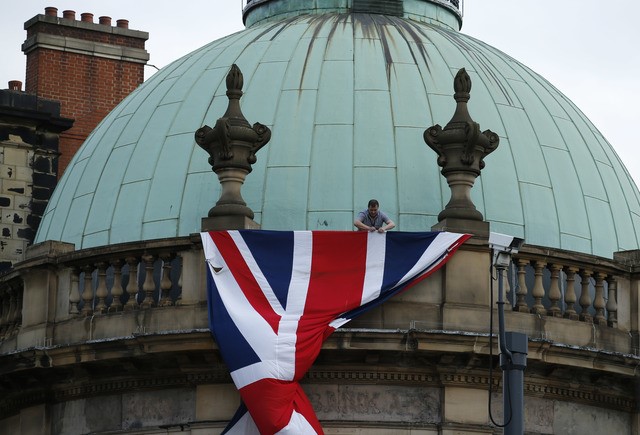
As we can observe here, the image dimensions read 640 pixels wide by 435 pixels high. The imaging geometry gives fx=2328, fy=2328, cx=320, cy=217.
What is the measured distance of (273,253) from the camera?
93.8 ft

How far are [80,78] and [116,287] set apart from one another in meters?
12.0

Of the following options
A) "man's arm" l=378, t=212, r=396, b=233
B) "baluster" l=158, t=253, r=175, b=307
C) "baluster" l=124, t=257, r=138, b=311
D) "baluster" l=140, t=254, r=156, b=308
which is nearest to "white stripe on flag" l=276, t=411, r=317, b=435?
"baluster" l=158, t=253, r=175, b=307

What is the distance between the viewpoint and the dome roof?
30.1 m

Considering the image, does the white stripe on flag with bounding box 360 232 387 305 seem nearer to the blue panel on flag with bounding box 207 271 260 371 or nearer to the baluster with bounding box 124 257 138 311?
the blue panel on flag with bounding box 207 271 260 371

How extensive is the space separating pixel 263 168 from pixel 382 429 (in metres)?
4.09

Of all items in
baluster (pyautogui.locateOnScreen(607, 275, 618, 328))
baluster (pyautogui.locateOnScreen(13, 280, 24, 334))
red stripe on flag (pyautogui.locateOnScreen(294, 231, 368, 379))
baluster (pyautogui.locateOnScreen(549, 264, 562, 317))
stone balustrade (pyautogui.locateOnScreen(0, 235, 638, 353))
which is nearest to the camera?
red stripe on flag (pyautogui.locateOnScreen(294, 231, 368, 379))

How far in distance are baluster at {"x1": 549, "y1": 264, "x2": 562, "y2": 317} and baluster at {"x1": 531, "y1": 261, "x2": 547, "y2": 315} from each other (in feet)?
0.43

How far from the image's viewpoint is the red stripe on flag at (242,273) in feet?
92.8

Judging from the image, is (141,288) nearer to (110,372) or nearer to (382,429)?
(110,372)

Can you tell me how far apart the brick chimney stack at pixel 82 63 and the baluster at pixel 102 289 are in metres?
10.2

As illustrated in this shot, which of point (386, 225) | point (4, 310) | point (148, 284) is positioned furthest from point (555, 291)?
point (4, 310)

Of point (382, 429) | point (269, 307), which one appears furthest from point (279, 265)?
point (382, 429)

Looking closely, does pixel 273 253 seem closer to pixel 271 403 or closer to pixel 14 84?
pixel 271 403

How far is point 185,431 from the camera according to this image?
2877 cm
